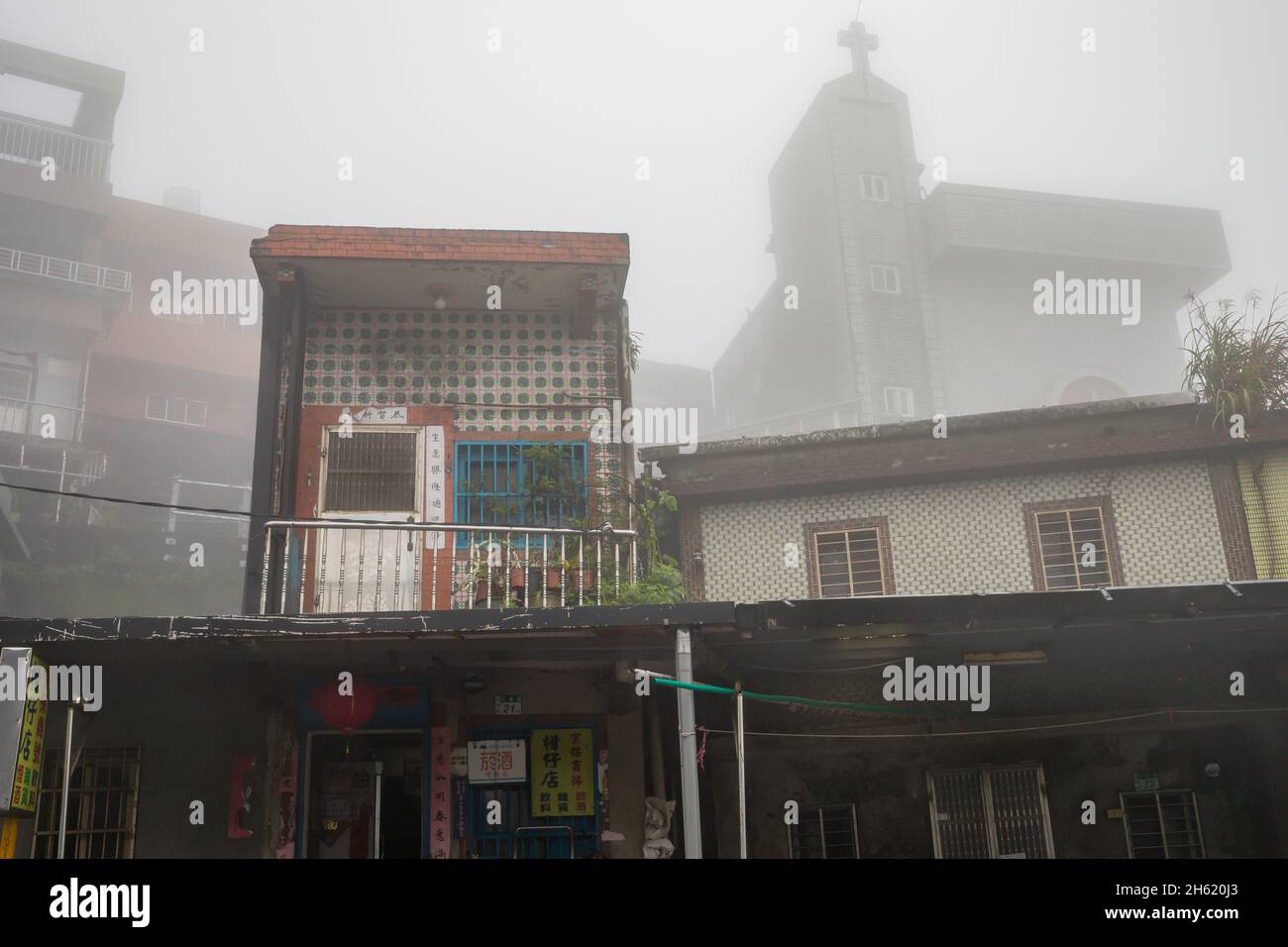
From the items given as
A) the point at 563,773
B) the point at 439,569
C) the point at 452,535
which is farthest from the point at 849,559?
the point at 439,569

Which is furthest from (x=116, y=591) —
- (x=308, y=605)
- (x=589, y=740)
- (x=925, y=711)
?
(x=925, y=711)

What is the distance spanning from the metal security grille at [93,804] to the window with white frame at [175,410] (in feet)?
69.7

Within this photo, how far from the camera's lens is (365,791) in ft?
35.4

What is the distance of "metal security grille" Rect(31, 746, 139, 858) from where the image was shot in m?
9.88

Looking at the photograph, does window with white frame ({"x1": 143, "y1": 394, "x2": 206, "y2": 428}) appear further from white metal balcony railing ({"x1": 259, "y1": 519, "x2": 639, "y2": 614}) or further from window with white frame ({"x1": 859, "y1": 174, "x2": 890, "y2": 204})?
white metal balcony railing ({"x1": 259, "y1": 519, "x2": 639, "y2": 614})

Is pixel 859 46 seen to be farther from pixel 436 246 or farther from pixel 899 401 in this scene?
pixel 436 246

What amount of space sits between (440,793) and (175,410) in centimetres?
2306
